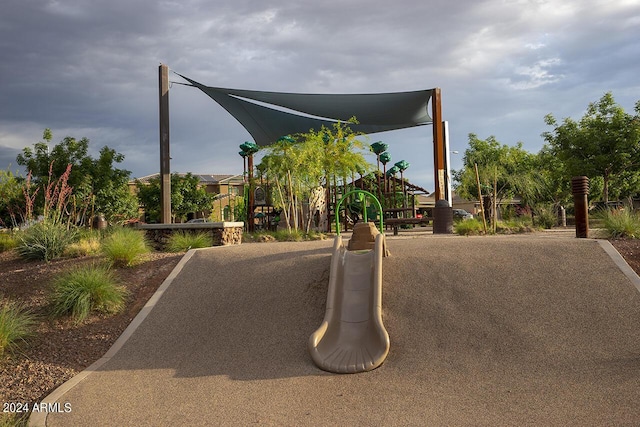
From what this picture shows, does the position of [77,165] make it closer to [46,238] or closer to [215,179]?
[46,238]

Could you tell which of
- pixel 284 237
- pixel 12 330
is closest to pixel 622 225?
pixel 284 237

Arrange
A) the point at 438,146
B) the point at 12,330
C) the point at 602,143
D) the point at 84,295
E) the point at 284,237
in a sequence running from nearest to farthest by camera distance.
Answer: the point at 12,330 < the point at 84,295 < the point at 284,237 < the point at 438,146 < the point at 602,143

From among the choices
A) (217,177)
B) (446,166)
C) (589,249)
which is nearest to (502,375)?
(589,249)

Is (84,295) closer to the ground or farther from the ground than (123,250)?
closer to the ground

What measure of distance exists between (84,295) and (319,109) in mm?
8527

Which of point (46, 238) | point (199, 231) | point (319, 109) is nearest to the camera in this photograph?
point (46, 238)

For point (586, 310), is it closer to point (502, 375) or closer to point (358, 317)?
point (502, 375)

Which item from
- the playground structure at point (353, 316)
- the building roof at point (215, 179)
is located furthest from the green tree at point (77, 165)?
the building roof at point (215, 179)

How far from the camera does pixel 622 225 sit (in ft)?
23.4

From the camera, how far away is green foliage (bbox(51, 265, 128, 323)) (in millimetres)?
6043

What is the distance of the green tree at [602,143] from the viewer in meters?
19.1

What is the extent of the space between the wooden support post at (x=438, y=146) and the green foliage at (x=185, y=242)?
18.4 feet

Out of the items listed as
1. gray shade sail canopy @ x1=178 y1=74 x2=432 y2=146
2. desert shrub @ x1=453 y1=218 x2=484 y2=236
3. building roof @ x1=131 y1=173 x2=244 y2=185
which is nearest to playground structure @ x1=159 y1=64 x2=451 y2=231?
gray shade sail canopy @ x1=178 y1=74 x2=432 y2=146

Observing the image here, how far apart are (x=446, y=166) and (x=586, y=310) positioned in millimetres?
7554
